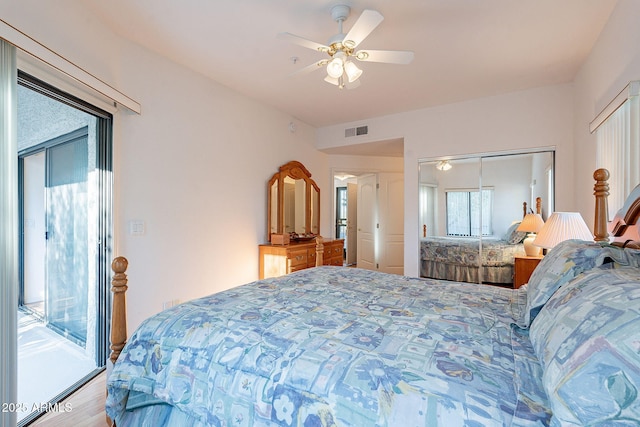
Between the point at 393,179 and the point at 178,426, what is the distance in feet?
16.7

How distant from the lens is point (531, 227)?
3.28 metres

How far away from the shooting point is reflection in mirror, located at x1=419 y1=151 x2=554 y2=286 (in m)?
3.58

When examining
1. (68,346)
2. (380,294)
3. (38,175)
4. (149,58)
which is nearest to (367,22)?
(380,294)

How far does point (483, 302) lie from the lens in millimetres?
1535

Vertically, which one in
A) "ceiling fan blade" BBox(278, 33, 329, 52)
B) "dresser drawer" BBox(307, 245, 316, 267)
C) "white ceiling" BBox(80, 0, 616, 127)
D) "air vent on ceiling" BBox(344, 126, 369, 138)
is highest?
"white ceiling" BBox(80, 0, 616, 127)

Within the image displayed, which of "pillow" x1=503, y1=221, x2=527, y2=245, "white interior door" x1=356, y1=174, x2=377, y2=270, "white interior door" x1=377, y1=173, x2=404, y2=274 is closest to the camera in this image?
"pillow" x1=503, y1=221, x2=527, y2=245

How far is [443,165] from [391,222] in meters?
1.80

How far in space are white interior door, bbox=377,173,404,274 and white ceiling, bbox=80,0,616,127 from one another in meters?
2.23

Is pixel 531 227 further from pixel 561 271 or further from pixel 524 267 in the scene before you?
pixel 561 271

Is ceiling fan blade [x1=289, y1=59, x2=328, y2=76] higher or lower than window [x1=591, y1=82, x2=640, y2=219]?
higher

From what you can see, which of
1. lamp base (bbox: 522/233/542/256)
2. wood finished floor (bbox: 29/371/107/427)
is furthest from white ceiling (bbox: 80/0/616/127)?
wood finished floor (bbox: 29/371/107/427)

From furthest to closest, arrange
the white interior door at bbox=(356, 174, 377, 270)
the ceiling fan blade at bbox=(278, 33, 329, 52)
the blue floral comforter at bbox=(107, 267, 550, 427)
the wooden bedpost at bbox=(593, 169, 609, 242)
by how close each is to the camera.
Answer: the white interior door at bbox=(356, 174, 377, 270)
the ceiling fan blade at bbox=(278, 33, 329, 52)
the wooden bedpost at bbox=(593, 169, 609, 242)
the blue floral comforter at bbox=(107, 267, 550, 427)

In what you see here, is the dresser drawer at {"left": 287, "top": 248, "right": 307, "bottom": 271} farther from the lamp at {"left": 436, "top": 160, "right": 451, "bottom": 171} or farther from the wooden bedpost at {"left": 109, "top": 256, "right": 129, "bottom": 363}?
the wooden bedpost at {"left": 109, "top": 256, "right": 129, "bottom": 363}

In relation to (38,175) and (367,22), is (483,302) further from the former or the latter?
(38,175)
